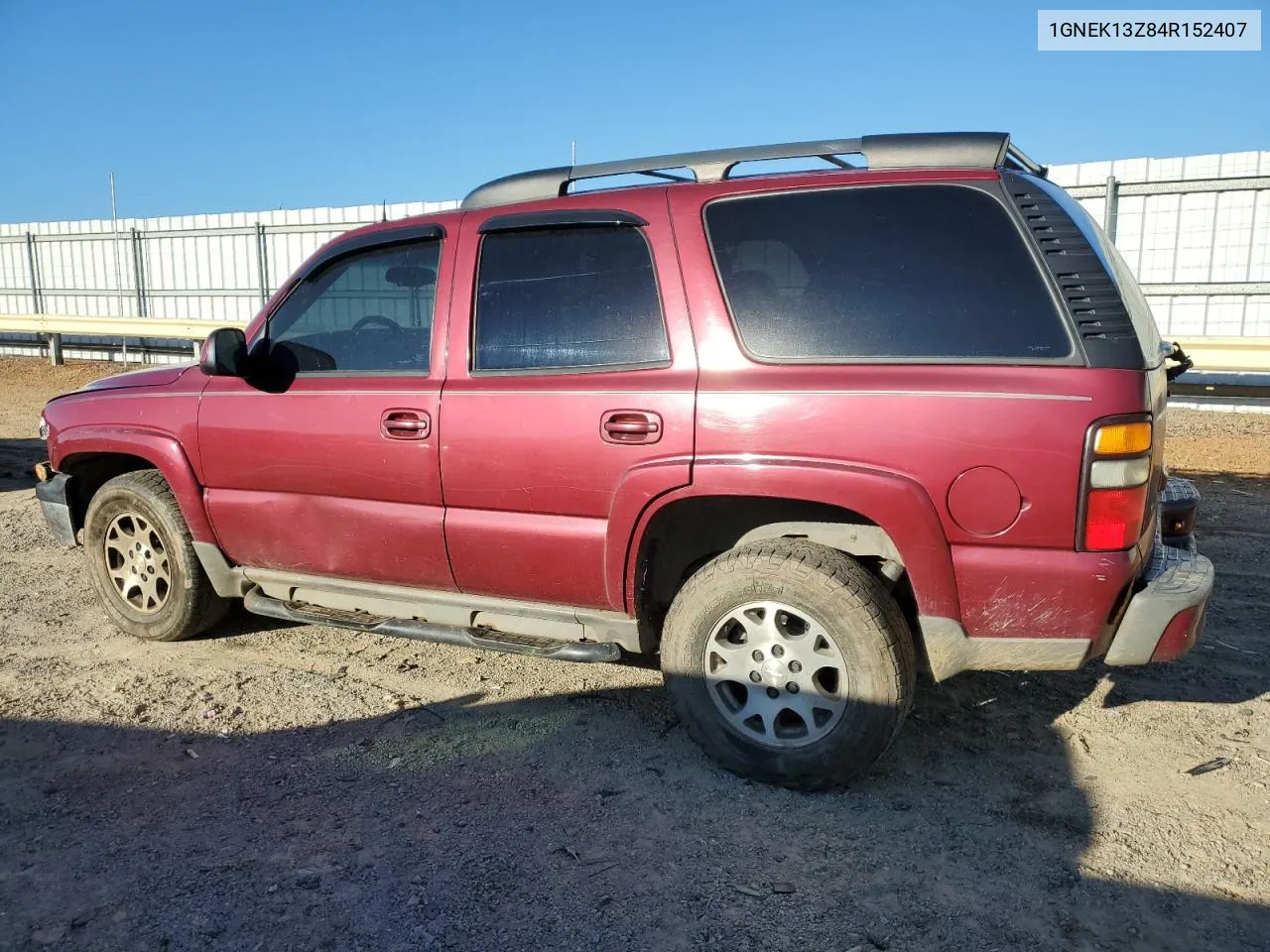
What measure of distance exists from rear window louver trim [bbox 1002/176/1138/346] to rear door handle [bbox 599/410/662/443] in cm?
127

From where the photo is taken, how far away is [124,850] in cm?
276

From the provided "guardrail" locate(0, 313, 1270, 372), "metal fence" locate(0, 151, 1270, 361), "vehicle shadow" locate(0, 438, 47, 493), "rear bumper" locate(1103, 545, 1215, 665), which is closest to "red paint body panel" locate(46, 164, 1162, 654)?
"rear bumper" locate(1103, 545, 1215, 665)

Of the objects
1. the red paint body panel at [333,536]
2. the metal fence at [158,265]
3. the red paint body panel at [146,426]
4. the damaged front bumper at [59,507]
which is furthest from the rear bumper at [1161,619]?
the metal fence at [158,265]

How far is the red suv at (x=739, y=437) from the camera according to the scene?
275 cm

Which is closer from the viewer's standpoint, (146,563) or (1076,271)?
(1076,271)

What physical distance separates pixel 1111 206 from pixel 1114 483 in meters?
10.4

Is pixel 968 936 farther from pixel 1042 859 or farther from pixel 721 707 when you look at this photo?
pixel 721 707

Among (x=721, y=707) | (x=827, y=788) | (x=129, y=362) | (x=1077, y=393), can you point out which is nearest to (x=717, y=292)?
(x=1077, y=393)

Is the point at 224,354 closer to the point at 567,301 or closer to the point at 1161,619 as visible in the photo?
the point at 567,301

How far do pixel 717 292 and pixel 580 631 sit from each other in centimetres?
133

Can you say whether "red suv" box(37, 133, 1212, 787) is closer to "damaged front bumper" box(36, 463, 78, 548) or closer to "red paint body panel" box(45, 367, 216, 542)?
"red paint body panel" box(45, 367, 216, 542)

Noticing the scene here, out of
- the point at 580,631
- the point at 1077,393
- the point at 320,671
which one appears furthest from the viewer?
the point at 320,671

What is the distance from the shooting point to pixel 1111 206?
11.4 meters

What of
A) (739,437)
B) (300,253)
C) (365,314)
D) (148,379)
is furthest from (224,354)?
(300,253)
